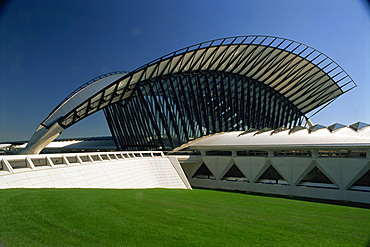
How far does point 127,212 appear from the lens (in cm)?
773

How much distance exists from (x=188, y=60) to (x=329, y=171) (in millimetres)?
26319

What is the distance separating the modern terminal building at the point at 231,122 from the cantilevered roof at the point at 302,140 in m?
0.09

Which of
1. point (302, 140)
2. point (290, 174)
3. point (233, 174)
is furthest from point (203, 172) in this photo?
point (302, 140)

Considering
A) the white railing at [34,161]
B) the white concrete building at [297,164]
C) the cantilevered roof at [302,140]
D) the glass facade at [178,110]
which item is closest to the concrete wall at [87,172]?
the white railing at [34,161]

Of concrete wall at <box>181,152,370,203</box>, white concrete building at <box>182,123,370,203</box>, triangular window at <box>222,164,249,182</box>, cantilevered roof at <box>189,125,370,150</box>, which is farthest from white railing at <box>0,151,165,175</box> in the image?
triangular window at <box>222,164,249,182</box>

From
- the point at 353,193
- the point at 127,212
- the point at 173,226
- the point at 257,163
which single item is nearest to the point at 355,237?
the point at 173,226

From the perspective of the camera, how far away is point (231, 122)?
51062 millimetres

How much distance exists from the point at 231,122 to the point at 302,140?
2520 centimetres

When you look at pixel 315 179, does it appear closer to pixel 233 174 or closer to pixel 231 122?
pixel 233 174

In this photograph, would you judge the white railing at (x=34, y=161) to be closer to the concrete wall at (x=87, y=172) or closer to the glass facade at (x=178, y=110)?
the concrete wall at (x=87, y=172)

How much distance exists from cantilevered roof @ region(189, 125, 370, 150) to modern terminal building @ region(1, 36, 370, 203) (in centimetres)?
9

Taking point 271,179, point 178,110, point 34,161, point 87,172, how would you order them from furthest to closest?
1. point 178,110
2. point 271,179
3. point 87,172
4. point 34,161

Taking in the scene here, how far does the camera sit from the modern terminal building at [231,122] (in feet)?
82.8

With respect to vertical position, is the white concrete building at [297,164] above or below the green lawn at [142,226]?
below
